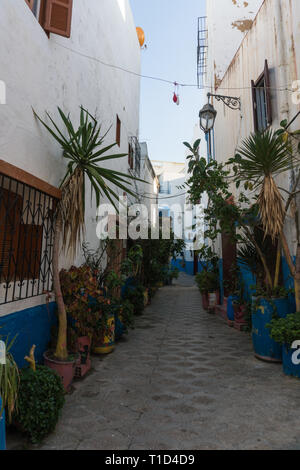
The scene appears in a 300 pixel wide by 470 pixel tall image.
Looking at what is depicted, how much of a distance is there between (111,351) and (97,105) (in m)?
4.22

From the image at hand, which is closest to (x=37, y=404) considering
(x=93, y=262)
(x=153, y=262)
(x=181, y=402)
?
(x=181, y=402)

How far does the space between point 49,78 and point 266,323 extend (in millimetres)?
4078

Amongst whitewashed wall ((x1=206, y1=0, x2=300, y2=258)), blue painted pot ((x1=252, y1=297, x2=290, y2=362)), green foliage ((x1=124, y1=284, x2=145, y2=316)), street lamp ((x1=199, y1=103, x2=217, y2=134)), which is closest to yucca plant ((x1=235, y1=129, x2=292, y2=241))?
whitewashed wall ((x1=206, y1=0, x2=300, y2=258))

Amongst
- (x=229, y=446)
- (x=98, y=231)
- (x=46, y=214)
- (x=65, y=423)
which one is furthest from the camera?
(x=98, y=231)

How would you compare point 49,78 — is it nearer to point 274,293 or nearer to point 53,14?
point 53,14

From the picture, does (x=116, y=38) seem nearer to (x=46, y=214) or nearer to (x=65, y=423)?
(x=46, y=214)

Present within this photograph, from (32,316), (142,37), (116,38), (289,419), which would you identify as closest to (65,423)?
(32,316)

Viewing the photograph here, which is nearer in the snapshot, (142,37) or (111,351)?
(111,351)

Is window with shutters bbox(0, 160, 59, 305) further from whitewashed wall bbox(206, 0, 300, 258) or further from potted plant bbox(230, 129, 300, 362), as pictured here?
whitewashed wall bbox(206, 0, 300, 258)

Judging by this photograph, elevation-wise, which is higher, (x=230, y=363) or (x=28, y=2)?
(x=28, y=2)

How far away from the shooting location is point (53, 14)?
11.9ft

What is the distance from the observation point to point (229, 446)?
2.18 metres

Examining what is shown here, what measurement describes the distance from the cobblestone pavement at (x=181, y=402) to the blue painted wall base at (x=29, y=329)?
2.05 feet

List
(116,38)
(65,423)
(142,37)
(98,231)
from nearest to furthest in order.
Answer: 1. (65,423)
2. (98,231)
3. (116,38)
4. (142,37)
